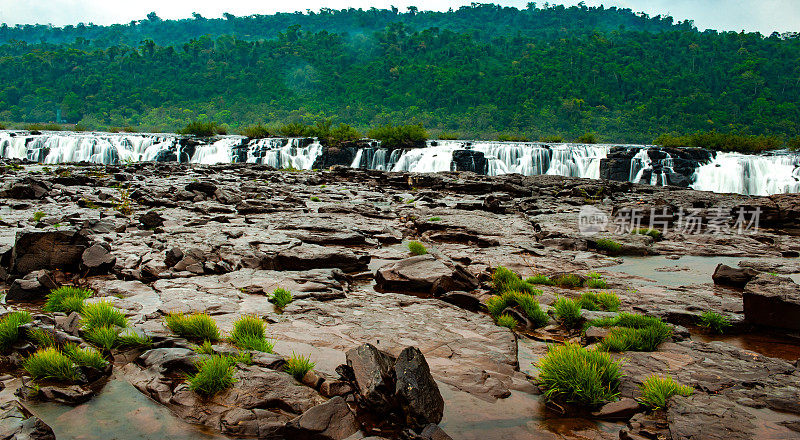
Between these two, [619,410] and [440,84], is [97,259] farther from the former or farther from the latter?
[440,84]

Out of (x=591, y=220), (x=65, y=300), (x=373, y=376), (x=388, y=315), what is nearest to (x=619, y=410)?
(x=373, y=376)

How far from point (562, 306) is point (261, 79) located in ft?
346

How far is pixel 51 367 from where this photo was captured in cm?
385

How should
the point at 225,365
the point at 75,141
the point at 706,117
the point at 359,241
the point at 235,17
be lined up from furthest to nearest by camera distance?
the point at 235,17, the point at 706,117, the point at 75,141, the point at 359,241, the point at 225,365

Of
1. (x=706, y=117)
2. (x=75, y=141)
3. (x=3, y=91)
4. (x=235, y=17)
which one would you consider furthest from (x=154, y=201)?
(x=235, y=17)

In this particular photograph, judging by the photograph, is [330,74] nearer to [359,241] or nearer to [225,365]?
[359,241]

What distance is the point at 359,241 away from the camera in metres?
10.6

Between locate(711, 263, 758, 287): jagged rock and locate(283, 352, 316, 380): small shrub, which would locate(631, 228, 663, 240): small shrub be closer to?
locate(711, 263, 758, 287): jagged rock

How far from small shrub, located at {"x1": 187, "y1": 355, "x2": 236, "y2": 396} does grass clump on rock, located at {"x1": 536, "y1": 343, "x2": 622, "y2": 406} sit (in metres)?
2.73

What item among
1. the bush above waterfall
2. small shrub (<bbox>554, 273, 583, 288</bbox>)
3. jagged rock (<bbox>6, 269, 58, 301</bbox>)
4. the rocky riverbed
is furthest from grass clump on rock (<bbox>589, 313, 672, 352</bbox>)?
the bush above waterfall

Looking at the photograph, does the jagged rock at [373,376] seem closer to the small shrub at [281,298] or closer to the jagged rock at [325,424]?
the jagged rock at [325,424]

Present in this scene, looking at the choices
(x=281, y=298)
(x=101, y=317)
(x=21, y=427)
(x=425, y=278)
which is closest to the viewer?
(x=21, y=427)

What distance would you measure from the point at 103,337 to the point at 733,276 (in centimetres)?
920

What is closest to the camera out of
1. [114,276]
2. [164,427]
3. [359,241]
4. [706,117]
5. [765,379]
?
[164,427]
